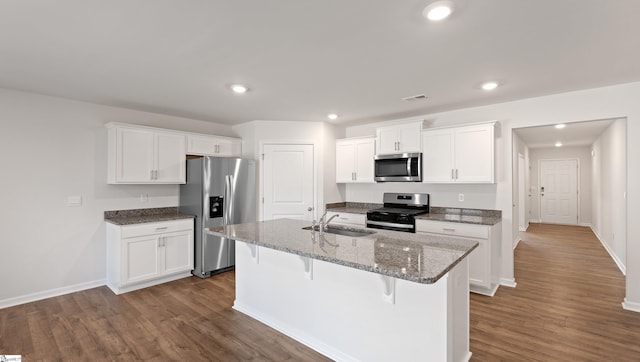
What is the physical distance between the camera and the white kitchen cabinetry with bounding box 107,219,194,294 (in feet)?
12.1

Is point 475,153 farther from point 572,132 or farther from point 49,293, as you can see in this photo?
point 49,293

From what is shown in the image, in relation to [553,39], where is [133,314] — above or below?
below

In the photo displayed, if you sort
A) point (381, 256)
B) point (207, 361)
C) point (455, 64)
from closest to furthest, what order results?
1. point (381, 256)
2. point (207, 361)
3. point (455, 64)

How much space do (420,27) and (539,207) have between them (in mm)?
9591

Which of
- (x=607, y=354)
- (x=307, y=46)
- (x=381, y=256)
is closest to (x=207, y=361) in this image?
(x=381, y=256)

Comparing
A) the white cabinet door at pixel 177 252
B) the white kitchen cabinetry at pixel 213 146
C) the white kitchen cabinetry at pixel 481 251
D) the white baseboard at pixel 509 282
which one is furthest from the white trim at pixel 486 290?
the white kitchen cabinetry at pixel 213 146

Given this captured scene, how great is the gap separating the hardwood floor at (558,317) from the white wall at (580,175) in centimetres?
444

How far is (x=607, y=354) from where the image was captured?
234 cm

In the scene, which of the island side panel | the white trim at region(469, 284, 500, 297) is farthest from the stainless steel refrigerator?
the white trim at region(469, 284, 500, 297)

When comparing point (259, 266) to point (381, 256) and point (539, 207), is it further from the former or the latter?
point (539, 207)

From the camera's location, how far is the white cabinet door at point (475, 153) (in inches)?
146

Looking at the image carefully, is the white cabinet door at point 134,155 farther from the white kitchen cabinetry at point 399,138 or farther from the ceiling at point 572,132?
the ceiling at point 572,132

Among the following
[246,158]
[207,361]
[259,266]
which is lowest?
[207,361]

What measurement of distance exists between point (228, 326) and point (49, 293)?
2.47 meters
